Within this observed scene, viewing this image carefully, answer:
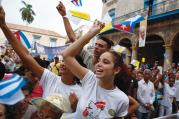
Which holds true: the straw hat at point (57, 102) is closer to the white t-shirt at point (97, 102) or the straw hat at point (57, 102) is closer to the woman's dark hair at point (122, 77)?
the white t-shirt at point (97, 102)

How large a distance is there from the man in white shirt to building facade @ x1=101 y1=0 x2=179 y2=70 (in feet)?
33.9

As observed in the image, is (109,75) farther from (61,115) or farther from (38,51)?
(38,51)

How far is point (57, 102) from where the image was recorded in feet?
8.17

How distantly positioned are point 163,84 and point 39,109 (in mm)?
7176

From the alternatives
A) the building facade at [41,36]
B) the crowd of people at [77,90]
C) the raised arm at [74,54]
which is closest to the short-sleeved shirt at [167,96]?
the crowd of people at [77,90]

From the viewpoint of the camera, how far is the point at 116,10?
30516 millimetres

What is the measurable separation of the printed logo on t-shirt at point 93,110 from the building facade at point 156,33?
51.0ft

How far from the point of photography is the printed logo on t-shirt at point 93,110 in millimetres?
2443

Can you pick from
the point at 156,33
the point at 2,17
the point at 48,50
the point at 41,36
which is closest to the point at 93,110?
the point at 2,17

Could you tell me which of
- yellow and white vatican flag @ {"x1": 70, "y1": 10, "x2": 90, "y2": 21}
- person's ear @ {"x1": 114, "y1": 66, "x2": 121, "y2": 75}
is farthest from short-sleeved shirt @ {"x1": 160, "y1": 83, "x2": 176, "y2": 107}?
person's ear @ {"x1": 114, "y1": 66, "x2": 121, "y2": 75}

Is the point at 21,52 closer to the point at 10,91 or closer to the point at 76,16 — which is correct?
the point at 10,91

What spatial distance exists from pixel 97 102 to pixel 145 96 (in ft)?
16.8

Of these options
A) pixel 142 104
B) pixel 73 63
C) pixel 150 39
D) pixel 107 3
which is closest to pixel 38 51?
pixel 142 104

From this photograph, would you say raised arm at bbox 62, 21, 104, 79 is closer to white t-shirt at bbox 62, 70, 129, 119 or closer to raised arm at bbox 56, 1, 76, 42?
white t-shirt at bbox 62, 70, 129, 119
